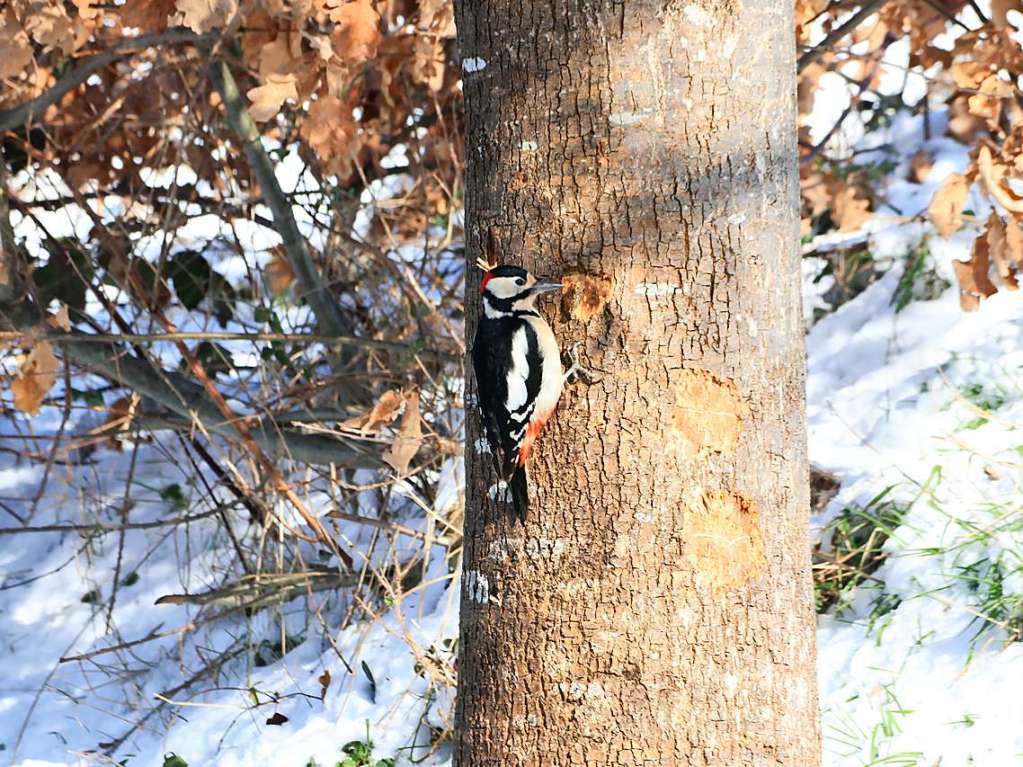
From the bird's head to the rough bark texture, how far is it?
60mm

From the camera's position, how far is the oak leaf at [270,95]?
126 inches

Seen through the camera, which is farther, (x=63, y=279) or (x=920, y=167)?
(x=920, y=167)

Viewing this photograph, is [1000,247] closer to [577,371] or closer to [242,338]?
[577,371]

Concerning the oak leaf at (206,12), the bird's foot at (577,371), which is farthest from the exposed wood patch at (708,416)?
the oak leaf at (206,12)

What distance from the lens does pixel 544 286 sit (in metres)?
2.26

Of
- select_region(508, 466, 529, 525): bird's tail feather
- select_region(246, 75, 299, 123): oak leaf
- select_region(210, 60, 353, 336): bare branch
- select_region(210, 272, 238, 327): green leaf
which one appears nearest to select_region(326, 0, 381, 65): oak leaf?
select_region(246, 75, 299, 123): oak leaf

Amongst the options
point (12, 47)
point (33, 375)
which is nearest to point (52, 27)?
point (12, 47)

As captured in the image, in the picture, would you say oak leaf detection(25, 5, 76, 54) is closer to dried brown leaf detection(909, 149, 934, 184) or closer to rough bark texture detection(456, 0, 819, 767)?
rough bark texture detection(456, 0, 819, 767)

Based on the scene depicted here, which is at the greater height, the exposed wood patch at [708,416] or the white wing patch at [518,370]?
the white wing patch at [518,370]

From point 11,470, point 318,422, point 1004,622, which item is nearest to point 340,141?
point 318,422

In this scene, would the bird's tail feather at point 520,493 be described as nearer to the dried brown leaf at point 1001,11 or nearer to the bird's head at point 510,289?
the bird's head at point 510,289

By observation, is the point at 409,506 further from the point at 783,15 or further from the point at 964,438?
the point at 783,15

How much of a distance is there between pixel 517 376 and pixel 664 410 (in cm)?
31

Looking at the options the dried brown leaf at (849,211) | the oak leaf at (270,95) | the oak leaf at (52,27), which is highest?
the oak leaf at (52,27)
